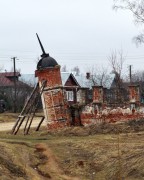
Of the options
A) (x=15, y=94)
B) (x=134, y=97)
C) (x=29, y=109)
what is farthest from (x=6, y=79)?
(x=134, y=97)

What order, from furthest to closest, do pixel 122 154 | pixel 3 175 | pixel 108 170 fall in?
pixel 122 154 < pixel 108 170 < pixel 3 175

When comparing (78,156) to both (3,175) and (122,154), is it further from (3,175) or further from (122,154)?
(3,175)

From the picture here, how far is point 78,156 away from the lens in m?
16.3

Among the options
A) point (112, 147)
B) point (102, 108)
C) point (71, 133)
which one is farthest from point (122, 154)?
point (102, 108)

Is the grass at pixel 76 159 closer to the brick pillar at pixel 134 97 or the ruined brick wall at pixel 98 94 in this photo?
the brick pillar at pixel 134 97

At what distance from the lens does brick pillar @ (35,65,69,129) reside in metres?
24.5

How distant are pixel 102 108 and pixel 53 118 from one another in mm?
2482

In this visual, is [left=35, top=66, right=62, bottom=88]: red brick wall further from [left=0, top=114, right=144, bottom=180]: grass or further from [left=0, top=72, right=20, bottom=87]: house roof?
[left=0, top=72, right=20, bottom=87]: house roof

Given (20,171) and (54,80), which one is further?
(54,80)

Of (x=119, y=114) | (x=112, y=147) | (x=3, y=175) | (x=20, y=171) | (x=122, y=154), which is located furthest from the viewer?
(x=119, y=114)

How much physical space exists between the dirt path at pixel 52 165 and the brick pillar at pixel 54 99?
6485 mm

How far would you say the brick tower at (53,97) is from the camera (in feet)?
80.3

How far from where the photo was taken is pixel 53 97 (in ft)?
80.5

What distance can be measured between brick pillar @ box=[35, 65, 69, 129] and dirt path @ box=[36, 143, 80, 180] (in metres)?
6.49
